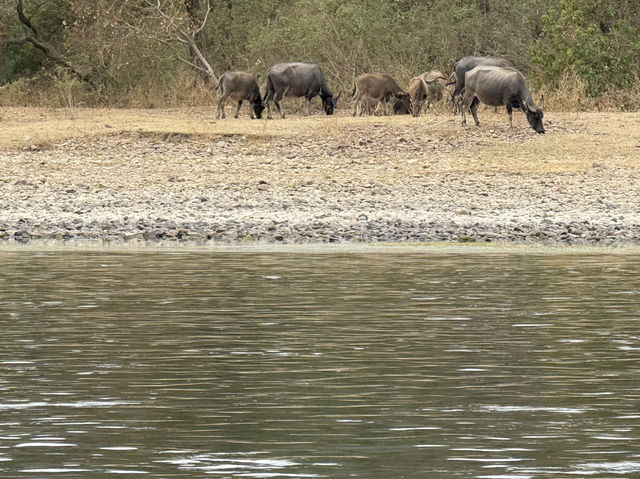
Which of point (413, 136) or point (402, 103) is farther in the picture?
point (402, 103)

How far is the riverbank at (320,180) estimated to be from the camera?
66.2 ft

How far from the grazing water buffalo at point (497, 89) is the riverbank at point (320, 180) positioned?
18.4 inches

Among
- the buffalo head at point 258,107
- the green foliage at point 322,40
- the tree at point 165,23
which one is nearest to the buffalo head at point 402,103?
the buffalo head at point 258,107

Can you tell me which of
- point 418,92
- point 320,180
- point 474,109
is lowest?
Answer: point 320,180

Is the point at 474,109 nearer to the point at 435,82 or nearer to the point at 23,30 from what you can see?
the point at 435,82

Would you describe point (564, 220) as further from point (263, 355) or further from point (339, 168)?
point (263, 355)

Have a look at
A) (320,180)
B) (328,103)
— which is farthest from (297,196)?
(328,103)

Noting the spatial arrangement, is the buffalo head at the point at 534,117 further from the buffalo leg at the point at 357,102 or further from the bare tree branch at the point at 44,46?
the bare tree branch at the point at 44,46

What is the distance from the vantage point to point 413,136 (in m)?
27.6

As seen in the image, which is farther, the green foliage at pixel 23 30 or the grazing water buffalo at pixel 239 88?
the green foliage at pixel 23 30

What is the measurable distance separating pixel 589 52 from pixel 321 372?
2499cm

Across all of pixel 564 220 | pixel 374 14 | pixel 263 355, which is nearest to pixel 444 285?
pixel 263 355

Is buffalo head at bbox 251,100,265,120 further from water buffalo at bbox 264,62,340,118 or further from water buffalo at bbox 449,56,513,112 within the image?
water buffalo at bbox 449,56,513,112

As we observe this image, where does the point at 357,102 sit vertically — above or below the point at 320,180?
above
